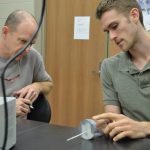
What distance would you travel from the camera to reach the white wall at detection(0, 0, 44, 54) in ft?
11.4

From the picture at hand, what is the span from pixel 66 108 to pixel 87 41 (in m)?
0.76

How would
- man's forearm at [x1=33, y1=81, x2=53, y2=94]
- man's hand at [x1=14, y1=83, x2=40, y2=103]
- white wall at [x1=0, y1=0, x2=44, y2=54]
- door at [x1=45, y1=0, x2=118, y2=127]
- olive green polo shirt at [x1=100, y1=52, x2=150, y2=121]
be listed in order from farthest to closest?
white wall at [x1=0, y1=0, x2=44, y2=54] < door at [x1=45, y1=0, x2=118, y2=127] < man's forearm at [x1=33, y1=81, x2=53, y2=94] < man's hand at [x1=14, y1=83, x2=40, y2=103] < olive green polo shirt at [x1=100, y1=52, x2=150, y2=121]

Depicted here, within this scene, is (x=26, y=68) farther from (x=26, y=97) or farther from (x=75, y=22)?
(x=75, y=22)

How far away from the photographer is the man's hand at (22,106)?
158cm

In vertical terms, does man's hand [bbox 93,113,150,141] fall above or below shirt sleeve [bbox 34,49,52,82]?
below

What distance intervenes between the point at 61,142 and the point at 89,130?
11 centimetres

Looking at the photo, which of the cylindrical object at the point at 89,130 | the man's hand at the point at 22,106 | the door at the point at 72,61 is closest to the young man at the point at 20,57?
the man's hand at the point at 22,106

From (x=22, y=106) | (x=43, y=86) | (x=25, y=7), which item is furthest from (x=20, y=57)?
(x=25, y=7)

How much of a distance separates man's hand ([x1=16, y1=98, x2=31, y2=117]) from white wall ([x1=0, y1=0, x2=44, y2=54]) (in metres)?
1.95

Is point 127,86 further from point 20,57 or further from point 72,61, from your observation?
point 72,61

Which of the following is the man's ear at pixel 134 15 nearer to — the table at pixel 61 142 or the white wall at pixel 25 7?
the table at pixel 61 142

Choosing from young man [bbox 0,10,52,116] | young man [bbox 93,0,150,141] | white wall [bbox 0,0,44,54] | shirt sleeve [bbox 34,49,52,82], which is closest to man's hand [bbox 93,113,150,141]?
young man [bbox 93,0,150,141]

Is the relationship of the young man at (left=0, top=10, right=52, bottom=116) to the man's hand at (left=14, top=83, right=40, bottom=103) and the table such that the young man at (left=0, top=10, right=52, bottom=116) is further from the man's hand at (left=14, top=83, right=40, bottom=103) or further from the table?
the table

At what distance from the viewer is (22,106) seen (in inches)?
62.7
